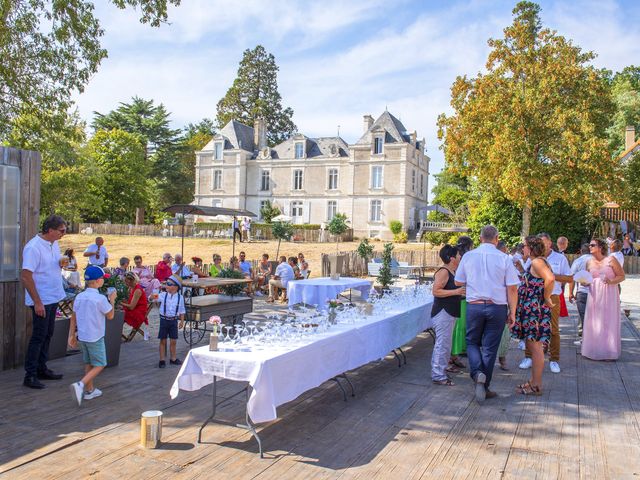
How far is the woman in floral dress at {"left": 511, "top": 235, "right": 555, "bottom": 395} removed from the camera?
19.9 feet

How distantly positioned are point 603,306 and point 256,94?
57387mm

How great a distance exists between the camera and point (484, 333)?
A: 5859 mm

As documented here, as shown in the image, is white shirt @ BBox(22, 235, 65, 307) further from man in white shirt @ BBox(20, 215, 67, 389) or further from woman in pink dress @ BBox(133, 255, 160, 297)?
woman in pink dress @ BBox(133, 255, 160, 297)

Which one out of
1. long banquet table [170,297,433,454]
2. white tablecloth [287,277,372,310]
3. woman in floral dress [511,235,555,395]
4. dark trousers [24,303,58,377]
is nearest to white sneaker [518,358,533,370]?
woman in floral dress [511,235,555,395]

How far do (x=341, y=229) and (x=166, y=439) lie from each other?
117ft

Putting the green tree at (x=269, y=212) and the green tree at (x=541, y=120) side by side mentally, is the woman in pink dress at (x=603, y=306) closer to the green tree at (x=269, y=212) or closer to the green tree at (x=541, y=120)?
the green tree at (x=541, y=120)

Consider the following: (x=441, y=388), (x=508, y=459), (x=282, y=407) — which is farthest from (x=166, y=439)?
(x=441, y=388)

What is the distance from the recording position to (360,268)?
22.7 metres

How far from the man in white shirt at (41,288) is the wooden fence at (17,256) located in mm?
464

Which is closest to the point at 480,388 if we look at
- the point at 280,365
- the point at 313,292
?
the point at 280,365

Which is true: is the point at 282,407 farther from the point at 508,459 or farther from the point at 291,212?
the point at 291,212

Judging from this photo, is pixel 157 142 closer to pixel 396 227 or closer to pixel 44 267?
pixel 396 227

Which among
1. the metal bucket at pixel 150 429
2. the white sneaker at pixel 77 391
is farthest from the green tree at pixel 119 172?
the metal bucket at pixel 150 429

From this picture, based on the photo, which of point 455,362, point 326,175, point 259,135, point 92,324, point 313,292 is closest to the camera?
point 92,324
